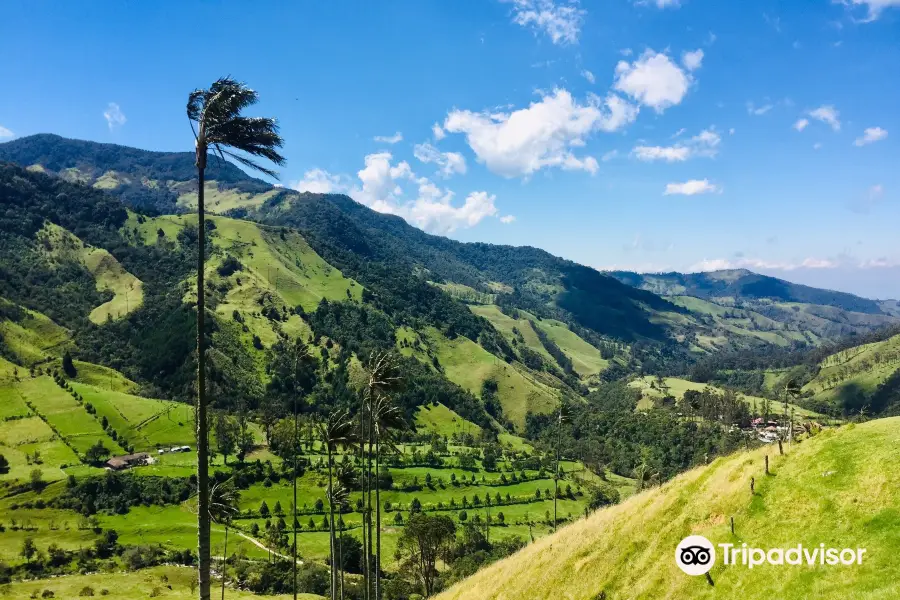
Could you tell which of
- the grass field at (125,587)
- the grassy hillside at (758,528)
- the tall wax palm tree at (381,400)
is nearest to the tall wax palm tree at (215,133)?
the grassy hillside at (758,528)

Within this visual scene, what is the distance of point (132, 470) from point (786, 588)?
202m

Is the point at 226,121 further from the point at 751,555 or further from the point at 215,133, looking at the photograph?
the point at 751,555

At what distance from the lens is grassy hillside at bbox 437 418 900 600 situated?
19.7 meters

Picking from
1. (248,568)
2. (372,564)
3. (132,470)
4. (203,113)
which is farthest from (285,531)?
(203,113)

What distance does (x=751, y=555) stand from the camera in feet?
75.5

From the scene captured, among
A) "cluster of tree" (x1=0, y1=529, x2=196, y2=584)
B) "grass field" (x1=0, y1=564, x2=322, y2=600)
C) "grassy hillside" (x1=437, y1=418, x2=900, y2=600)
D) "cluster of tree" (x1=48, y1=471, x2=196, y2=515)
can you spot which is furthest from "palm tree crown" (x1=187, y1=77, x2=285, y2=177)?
"cluster of tree" (x1=48, y1=471, x2=196, y2=515)

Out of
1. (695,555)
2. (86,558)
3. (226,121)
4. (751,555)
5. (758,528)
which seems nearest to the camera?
(226,121)

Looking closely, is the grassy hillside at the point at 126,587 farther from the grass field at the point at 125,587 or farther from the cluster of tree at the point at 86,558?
the cluster of tree at the point at 86,558

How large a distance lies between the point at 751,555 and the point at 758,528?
5.47 feet

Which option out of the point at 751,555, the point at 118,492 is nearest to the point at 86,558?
the point at 118,492

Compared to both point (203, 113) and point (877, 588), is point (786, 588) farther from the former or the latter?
point (203, 113)

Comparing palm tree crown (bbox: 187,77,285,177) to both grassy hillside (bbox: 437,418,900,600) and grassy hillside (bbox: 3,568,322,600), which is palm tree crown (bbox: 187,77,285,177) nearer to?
grassy hillside (bbox: 437,418,900,600)

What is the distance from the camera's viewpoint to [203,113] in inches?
656

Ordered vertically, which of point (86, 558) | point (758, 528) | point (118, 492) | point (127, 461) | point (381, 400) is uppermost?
point (381, 400)
